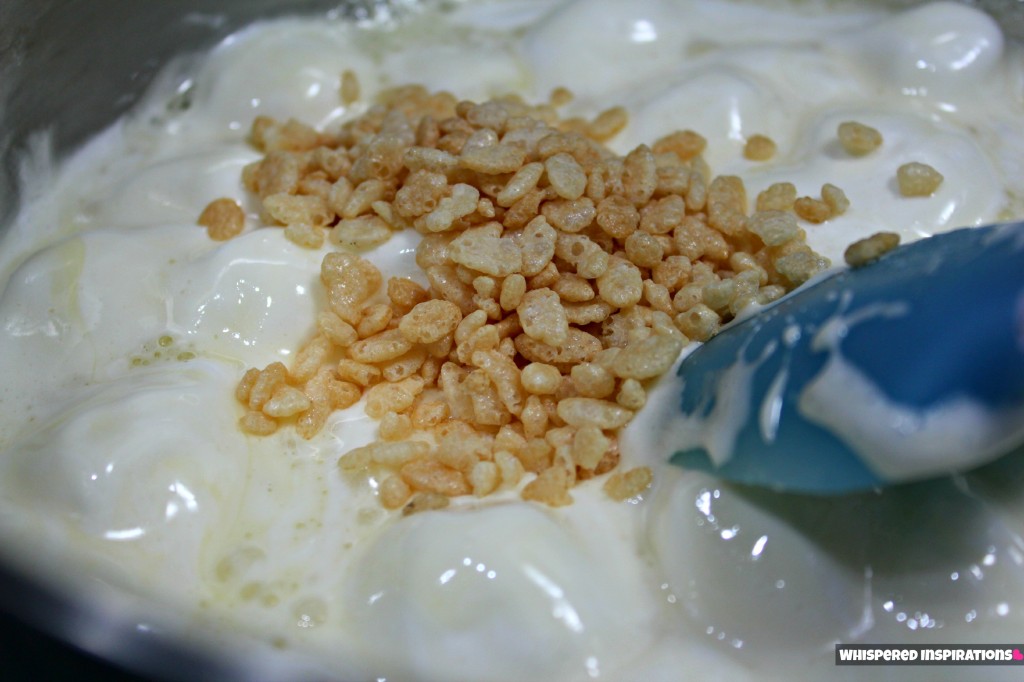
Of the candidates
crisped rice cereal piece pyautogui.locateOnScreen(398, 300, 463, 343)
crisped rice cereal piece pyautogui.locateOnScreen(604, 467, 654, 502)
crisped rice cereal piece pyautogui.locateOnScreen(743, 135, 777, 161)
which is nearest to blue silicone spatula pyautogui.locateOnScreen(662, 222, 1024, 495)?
crisped rice cereal piece pyautogui.locateOnScreen(604, 467, 654, 502)

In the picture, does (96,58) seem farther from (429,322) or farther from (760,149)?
(760,149)

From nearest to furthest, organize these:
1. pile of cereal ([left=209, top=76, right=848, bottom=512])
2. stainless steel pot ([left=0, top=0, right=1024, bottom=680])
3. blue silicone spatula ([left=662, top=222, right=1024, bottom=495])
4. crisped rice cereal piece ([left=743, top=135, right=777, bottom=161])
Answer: blue silicone spatula ([left=662, top=222, right=1024, bottom=495])
stainless steel pot ([left=0, top=0, right=1024, bottom=680])
pile of cereal ([left=209, top=76, right=848, bottom=512])
crisped rice cereal piece ([left=743, top=135, right=777, bottom=161])

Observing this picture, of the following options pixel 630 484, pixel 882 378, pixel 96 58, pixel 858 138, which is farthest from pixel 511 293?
pixel 96 58

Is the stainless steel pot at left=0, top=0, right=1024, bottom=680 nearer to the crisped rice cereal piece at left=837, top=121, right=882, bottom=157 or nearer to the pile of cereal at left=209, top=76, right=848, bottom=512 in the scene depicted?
the pile of cereal at left=209, top=76, right=848, bottom=512

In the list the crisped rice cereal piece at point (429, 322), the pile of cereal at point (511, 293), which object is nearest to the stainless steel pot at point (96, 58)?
the pile of cereal at point (511, 293)

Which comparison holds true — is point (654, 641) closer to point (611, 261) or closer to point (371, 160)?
point (611, 261)
